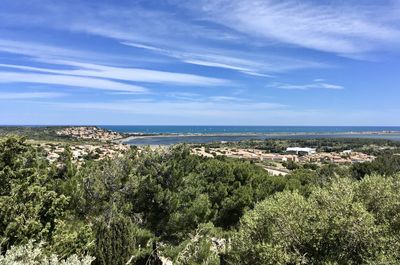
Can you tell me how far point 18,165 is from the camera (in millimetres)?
12844

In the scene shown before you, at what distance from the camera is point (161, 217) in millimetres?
18438

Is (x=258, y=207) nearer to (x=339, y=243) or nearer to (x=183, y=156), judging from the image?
(x=339, y=243)

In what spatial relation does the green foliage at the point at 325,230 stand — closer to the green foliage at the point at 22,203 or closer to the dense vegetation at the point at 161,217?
the dense vegetation at the point at 161,217

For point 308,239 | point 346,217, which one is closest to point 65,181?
point 308,239

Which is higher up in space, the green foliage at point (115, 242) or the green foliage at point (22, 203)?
the green foliage at point (22, 203)

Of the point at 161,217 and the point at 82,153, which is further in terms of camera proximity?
the point at 82,153

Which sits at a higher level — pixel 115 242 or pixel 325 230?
pixel 325 230

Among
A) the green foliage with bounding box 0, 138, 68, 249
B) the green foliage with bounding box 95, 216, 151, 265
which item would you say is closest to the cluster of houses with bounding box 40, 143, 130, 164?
the green foliage with bounding box 95, 216, 151, 265

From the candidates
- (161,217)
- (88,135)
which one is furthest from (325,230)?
(88,135)

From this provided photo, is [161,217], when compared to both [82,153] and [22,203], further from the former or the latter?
[82,153]

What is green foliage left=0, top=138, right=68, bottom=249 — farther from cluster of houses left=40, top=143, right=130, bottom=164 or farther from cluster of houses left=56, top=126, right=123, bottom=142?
cluster of houses left=56, top=126, right=123, bottom=142

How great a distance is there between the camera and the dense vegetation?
1134cm

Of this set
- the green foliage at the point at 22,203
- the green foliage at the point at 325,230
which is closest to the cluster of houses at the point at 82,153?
the green foliage at the point at 22,203

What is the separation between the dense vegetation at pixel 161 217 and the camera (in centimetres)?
1134
